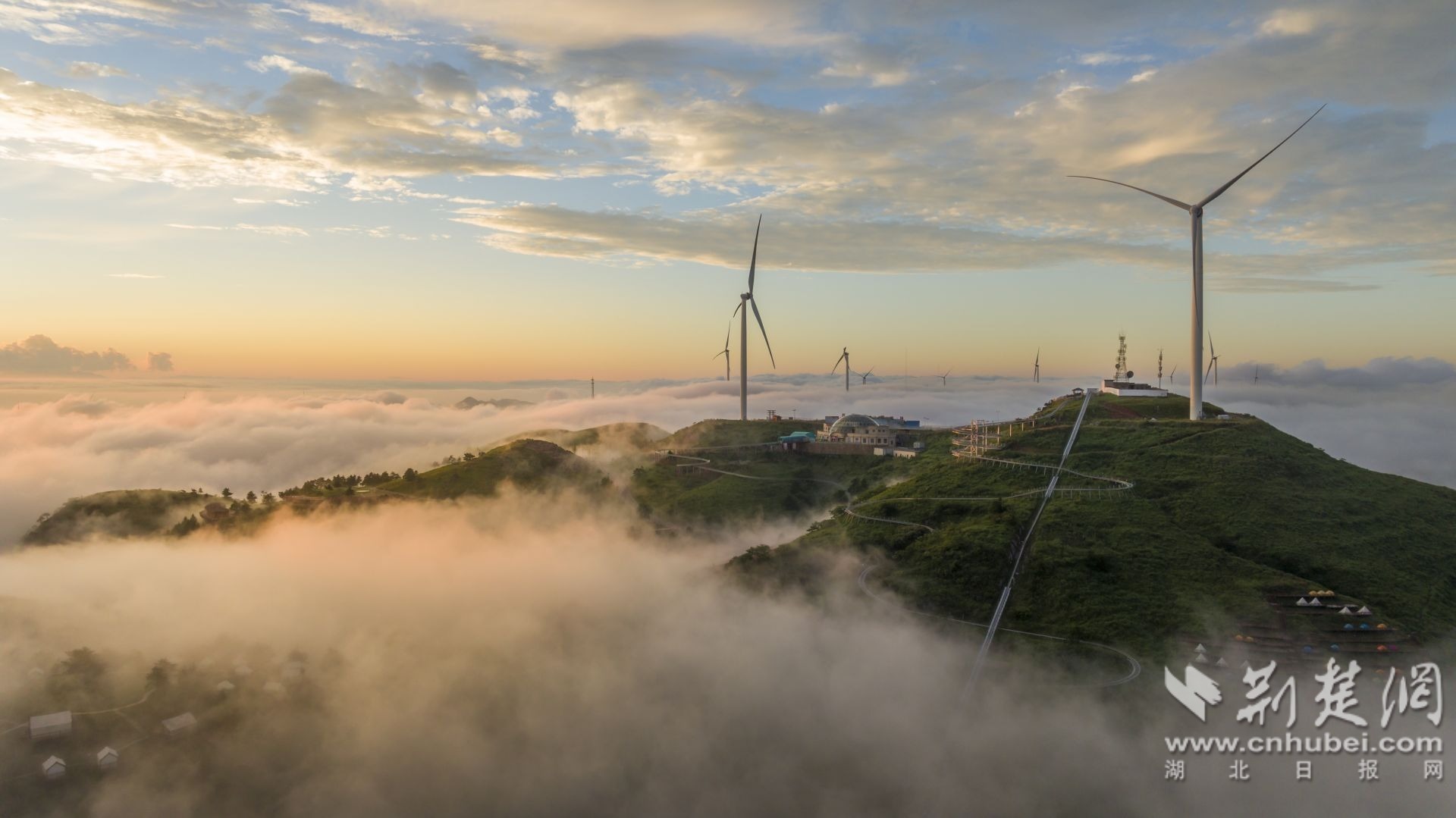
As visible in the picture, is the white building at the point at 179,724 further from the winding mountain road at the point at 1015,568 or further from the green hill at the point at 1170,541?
the winding mountain road at the point at 1015,568

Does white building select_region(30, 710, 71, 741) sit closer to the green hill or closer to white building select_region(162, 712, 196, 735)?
white building select_region(162, 712, 196, 735)

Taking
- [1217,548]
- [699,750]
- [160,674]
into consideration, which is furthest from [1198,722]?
[160,674]

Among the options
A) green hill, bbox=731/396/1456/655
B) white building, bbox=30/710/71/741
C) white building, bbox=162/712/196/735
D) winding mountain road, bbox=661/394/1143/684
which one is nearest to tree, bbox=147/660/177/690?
white building, bbox=30/710/71/741

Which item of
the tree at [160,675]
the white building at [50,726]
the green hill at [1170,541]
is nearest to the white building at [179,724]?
the white building at [50,726]

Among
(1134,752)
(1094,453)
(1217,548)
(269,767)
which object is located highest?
(1094,453)

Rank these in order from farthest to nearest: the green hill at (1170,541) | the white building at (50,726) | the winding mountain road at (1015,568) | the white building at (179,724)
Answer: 1. the white building at (179,724)
2. the white building at (50,726)
3. the green hill at (1170,541)
4. the winding mountain road at (1015,568)

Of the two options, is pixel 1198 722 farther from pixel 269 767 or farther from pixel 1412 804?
pixel 269 767
